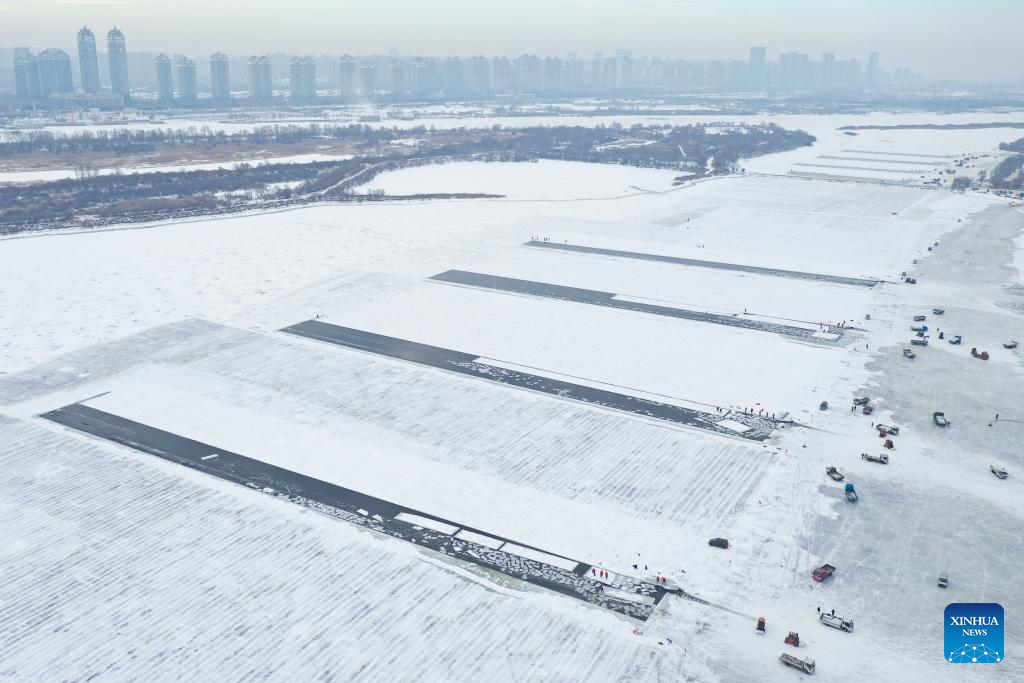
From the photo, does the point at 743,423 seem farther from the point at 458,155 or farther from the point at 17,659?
the point at 458,155

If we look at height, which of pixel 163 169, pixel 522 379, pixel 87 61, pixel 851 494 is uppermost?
pixel 87 61

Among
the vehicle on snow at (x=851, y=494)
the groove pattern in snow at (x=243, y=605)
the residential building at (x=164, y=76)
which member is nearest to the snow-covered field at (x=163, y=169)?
the groove pattern in snow at (x=243, y=605)

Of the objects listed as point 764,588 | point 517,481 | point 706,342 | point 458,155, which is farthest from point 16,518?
point 458,155

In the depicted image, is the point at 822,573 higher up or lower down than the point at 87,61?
lower down

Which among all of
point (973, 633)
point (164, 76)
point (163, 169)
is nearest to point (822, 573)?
point (973, 633)

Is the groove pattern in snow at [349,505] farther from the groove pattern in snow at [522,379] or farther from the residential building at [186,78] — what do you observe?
the residential building at [186,78]

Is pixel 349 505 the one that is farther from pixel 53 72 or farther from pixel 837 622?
pixel 53 72
